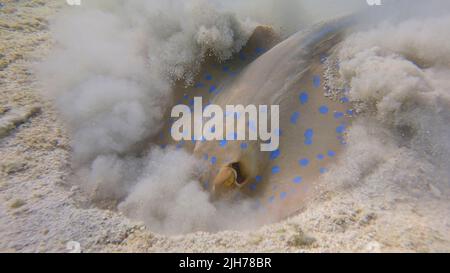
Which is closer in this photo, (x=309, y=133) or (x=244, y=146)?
(x=309, y=133)

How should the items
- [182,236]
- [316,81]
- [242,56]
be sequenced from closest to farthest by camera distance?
[182,236] < [316,81] < [242,56]

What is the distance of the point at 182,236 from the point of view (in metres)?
2.52

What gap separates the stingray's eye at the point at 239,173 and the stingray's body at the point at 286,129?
0.04 feet

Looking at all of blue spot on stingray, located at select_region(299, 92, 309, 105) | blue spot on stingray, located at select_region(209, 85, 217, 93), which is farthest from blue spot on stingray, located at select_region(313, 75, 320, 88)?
blue spot on stingray, located at select_region(209, 85, 217, 93)

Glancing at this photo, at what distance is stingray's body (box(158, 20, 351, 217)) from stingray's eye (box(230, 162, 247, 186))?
13 millimetres

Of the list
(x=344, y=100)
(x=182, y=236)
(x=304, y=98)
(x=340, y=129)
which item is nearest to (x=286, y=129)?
(x=304, y=98)

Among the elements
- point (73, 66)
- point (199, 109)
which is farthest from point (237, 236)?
point (73, 66)

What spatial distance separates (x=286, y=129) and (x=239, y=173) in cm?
84

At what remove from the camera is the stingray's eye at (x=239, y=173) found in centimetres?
339

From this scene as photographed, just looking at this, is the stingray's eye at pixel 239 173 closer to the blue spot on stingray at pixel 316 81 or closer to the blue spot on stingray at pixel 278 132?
the blue spot on stingray at pixel 278 132

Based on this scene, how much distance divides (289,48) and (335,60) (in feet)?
2.57

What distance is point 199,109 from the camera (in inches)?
184

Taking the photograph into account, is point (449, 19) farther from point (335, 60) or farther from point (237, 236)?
point (237, 236)

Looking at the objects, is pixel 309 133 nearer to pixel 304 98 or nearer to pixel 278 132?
pixel 278 132
